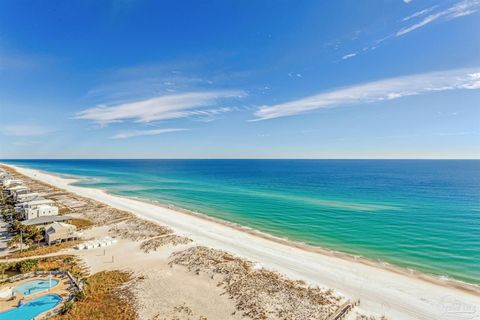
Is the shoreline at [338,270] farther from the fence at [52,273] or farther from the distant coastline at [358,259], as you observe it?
the fence at [52,273]

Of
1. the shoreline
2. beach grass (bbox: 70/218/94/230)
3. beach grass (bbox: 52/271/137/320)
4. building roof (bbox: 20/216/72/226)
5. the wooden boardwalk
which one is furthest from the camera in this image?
beach grass (bbox: 70/218/94/230)

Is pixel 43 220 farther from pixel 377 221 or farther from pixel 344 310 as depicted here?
pixel 377 221

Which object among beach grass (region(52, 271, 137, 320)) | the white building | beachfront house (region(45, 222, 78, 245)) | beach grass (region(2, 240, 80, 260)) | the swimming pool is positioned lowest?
the swimming pool

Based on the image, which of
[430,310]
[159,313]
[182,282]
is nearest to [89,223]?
[182,282]

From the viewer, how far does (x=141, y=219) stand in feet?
134

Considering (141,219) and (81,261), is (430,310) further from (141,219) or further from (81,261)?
(141,219)

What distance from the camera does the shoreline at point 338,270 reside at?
19859 mm

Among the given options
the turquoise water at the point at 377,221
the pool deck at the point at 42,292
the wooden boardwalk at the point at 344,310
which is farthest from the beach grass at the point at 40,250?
the wooden boardwalk at the point at 344,310

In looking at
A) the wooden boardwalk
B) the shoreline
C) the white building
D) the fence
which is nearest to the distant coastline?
the shoreline

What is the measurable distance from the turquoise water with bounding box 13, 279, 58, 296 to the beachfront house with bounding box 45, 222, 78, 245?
10.1m

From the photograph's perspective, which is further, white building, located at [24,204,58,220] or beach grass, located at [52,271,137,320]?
white building, located at [24,204,58,220]

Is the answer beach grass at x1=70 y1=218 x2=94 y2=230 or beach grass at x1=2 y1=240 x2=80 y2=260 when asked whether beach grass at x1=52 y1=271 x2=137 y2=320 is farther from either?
beach grass at x1=70 y1=218 x2=94 y2=230

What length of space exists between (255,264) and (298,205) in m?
30.3

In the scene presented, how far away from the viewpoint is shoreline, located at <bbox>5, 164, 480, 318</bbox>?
65.2 feet
